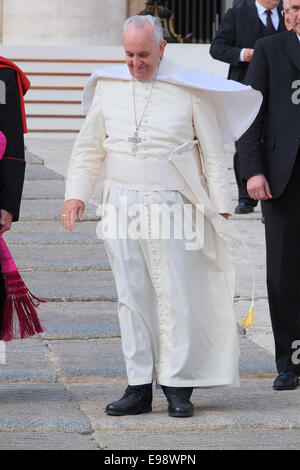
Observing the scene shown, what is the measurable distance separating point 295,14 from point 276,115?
0.49 meters

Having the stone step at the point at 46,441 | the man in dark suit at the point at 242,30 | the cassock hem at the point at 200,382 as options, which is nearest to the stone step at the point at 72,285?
the man in dark suit at the point at 242,30

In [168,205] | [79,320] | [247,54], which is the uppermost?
[168,205]

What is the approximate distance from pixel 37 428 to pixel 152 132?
1311mm

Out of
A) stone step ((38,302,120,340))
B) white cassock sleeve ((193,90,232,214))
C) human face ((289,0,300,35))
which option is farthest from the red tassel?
human face ((289,0,300,35))

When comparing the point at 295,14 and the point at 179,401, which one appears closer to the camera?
the point at 179,401

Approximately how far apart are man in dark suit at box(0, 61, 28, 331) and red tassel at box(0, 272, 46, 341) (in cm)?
5

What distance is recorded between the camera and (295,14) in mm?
5434

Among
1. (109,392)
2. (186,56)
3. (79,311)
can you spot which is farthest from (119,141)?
(186,56)

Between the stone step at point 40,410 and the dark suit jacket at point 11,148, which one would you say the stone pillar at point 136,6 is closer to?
the stone step at point 40,410

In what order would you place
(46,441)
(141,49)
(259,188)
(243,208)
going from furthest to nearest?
(243,208)
(259,188)
(141,49)
(46,441)

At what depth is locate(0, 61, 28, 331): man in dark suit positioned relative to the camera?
509cm

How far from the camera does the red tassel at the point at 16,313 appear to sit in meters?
5.15

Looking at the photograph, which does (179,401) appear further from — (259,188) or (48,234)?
(48,234)

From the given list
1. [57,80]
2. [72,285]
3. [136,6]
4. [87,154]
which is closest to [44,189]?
[72,285]
